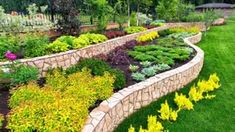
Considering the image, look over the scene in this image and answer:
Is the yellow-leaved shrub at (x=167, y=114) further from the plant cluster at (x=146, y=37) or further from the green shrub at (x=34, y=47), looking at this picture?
the plant cluster at (x=146, y=37)

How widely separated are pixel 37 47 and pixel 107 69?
2.25m

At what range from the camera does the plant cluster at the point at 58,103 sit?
4.45 metres

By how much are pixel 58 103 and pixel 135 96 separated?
2226mm

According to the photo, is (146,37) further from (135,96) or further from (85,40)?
(135,96)

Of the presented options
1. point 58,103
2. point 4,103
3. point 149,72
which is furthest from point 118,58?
point 58,103

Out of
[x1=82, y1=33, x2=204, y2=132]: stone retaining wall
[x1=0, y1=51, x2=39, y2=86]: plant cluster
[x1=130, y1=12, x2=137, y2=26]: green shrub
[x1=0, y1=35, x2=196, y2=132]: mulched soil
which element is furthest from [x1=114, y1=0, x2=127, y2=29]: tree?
[x1=0, y1=51, x2=39, y2=86]: plant cluster

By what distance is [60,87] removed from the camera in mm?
6180

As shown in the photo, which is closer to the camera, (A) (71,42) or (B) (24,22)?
(A) (71,42)

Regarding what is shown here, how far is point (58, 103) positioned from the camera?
189 inches

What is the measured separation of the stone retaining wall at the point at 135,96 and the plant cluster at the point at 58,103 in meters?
0.20

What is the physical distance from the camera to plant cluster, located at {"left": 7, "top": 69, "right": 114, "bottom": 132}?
445 centimetres

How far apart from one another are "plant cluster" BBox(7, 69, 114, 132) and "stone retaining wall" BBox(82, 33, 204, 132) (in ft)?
0.65

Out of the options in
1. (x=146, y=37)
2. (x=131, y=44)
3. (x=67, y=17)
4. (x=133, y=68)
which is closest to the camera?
(x=133, y=68)

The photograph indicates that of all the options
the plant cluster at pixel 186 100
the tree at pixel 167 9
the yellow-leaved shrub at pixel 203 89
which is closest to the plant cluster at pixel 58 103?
the plant cluster at pixel 186 100
